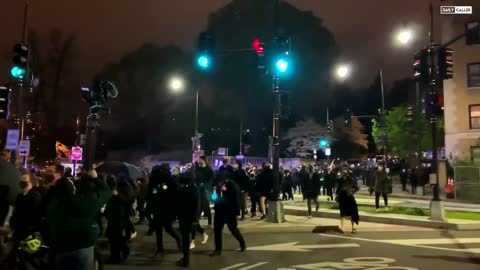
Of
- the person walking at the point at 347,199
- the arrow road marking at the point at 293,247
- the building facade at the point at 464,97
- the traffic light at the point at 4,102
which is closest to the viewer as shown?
A: the arrow road marking at the point at 293,247

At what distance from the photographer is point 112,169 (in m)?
26.0

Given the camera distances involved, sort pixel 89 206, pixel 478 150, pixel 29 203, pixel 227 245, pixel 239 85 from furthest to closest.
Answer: pixel 239 85 < pixel 478 150 < pixel 227 245 < pixel 29 203 < pixel 89 206

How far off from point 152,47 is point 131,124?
877cm

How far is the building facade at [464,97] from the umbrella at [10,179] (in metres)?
31.2

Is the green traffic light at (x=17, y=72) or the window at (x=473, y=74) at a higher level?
the window at (x=473, y=74)

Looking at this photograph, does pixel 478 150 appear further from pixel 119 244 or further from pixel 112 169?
pixel 119 244

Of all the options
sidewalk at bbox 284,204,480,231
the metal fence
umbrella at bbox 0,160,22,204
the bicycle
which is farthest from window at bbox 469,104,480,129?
the bicycle

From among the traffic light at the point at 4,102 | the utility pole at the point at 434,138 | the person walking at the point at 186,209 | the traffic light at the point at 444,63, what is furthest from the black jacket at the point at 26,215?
the traffic light at the point at 444,63

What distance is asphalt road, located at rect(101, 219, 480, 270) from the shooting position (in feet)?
32.9

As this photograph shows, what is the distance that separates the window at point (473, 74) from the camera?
35.0m

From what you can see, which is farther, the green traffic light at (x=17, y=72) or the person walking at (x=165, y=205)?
the green traffic light at (x=17, y=72)

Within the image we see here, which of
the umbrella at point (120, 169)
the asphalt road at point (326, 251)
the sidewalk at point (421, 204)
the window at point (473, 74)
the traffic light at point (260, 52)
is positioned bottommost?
the asphalt road at point (326, 251)

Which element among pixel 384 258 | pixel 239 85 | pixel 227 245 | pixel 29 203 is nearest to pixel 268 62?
→ pixel 227 245

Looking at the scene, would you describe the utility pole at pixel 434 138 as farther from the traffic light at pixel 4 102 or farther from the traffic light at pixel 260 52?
the traffic light at pixel 4 102
